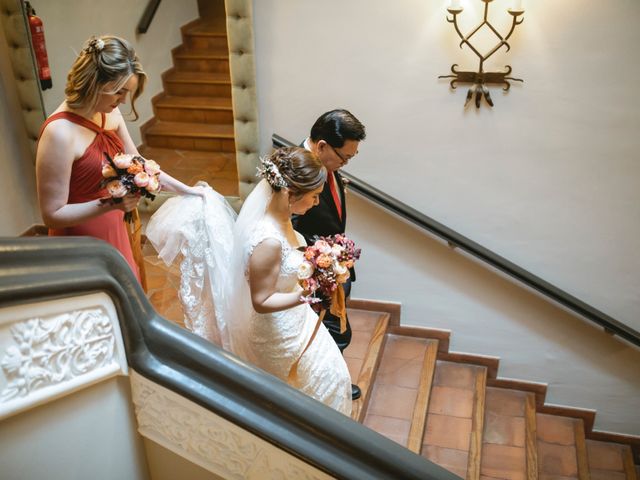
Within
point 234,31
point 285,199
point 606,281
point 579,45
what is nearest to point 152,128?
point 234,31

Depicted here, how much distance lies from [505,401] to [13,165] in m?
3.74

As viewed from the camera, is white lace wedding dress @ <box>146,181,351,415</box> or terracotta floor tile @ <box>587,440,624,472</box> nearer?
white lace wedding dress @ <box>146,181,351,415</box>

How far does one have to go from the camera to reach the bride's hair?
246cm

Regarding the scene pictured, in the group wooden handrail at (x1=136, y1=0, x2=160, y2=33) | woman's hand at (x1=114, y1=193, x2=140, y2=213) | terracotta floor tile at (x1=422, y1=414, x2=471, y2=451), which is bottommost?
terracotta floor tile at (x1=422, y1=414, x2=471, y2=451)

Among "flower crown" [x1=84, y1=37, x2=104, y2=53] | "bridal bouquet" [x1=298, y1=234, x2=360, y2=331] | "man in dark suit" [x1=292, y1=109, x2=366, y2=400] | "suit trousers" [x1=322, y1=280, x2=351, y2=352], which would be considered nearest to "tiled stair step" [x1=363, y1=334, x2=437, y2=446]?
"suit trousers" [x1=322, y1=280, x2=351, y2=352]

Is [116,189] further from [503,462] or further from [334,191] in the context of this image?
[503,462]

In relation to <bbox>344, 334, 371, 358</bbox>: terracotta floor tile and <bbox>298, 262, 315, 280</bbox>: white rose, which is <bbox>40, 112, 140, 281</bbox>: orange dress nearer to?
<bbox>298, 262, 315, 280</bbox>: white rose

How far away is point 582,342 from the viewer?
450 centimetres

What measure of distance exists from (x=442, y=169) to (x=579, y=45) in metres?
1.05

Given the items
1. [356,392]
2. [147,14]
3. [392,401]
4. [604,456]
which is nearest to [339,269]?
[356,392]

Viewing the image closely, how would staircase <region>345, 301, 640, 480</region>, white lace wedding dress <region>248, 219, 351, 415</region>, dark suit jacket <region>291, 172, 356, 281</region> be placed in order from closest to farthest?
white lace wedding dress <region>248, 219, 351, 415</region>, dark suit jacket <region>291, 172, 356, 281</region>, staircase <region>345, 301, 640, 480</region>

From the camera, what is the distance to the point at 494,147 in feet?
13.2

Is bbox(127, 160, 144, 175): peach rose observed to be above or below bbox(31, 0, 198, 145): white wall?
below

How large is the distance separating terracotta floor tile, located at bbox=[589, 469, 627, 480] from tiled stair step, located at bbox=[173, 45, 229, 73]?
371 centimetres
